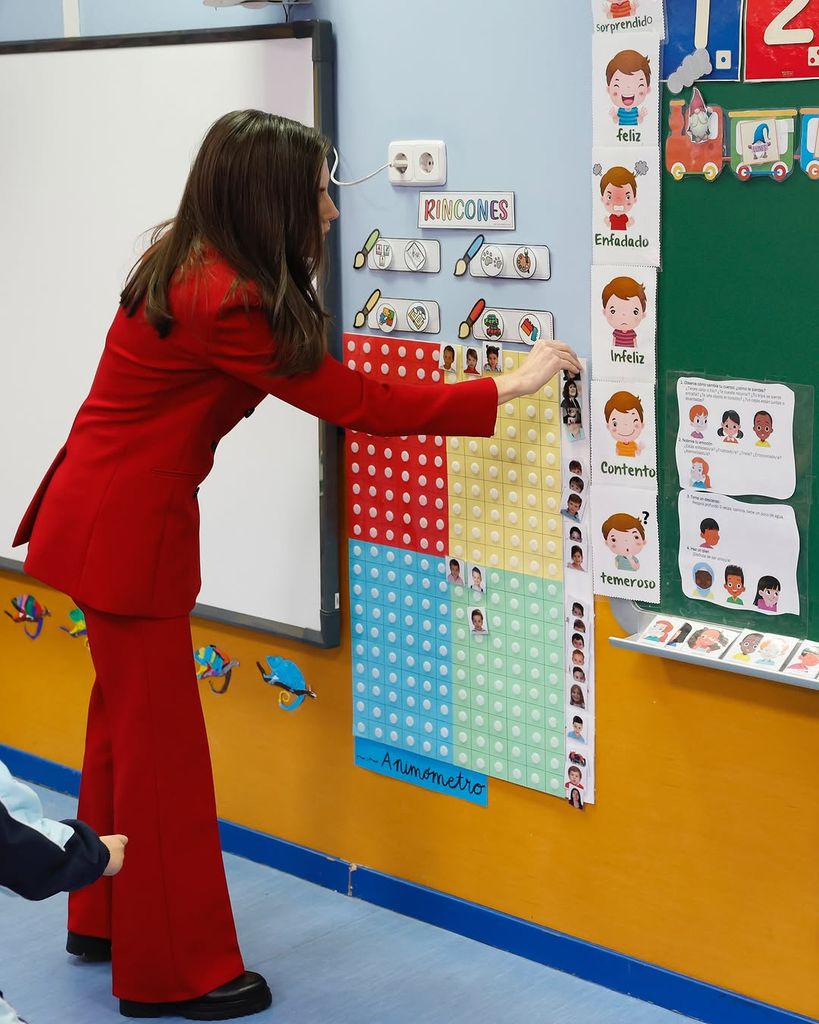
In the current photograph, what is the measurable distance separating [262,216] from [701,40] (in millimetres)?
706

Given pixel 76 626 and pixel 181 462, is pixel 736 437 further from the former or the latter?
pixel 76 626

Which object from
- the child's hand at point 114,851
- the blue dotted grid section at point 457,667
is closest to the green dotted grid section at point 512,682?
the blue dotted grid section at point 457,667

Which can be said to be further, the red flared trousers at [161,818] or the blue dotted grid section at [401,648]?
the blue dotted grid section at [401,648]

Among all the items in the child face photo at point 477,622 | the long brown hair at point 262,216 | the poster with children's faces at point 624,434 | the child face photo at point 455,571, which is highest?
the long brown hair at point 262,216

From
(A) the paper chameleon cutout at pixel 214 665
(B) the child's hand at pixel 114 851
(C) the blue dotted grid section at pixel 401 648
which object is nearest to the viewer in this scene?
(B) the child's hand at pixel 114 851

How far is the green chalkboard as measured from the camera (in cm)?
211

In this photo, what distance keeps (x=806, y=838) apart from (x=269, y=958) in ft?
3.46

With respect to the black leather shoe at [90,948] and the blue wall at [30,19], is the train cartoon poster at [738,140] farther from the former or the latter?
the black leather shoe at [90,948]

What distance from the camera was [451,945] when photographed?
9.09 ft

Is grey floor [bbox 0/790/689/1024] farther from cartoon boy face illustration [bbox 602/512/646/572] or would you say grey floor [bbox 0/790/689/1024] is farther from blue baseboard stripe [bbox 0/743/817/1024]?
cartoon boy face illustration [bbox 602/512/646/572]

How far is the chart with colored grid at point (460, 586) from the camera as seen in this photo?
2.54 m

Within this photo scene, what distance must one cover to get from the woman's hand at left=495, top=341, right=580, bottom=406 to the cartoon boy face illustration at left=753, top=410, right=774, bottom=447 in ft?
1.09

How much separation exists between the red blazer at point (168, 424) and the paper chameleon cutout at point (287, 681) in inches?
20.6

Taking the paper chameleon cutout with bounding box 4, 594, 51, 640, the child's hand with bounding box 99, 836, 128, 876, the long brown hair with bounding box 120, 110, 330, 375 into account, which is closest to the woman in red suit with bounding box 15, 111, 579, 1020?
the long brown hair with bounding box 120, 110, 330, 375
